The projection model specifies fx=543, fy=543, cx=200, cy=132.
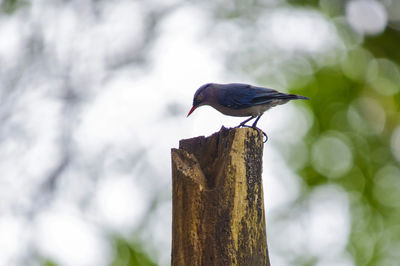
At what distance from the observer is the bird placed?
504 centimetres

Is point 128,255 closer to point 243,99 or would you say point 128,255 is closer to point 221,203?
point 243,99

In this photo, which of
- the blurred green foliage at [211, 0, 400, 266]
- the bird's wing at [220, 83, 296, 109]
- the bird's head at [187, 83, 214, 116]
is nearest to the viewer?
the bird's wing at [220, 83, 296, 109]

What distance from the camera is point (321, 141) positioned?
45.4 ft

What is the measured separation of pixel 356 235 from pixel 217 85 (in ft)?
31.3

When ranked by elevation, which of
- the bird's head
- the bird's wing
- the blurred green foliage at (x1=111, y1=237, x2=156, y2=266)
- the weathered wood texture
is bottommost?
the weathered wood texture

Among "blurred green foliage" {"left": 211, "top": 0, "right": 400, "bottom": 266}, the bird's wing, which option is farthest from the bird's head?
"blurred green foliage" {"left": 211, "top": 0, "right": 400, "bottom": 266}

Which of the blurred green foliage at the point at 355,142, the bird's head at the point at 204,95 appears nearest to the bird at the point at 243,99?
the bird's head at the point at 204,95

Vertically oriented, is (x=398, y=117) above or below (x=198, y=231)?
above

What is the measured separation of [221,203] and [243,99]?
1.64 metres

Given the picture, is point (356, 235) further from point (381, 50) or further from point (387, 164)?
point (381, 50)

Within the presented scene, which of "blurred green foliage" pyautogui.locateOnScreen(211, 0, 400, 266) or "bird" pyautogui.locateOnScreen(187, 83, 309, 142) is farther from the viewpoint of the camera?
"blurred green foliage" pyautogui.locateOnScreen(211, 0, 400, 266)

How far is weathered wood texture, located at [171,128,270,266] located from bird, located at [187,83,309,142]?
1139mm

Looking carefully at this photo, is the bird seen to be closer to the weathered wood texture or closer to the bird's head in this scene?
the bird's head

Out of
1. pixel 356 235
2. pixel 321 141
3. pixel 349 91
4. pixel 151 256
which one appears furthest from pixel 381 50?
pixel 151 256
